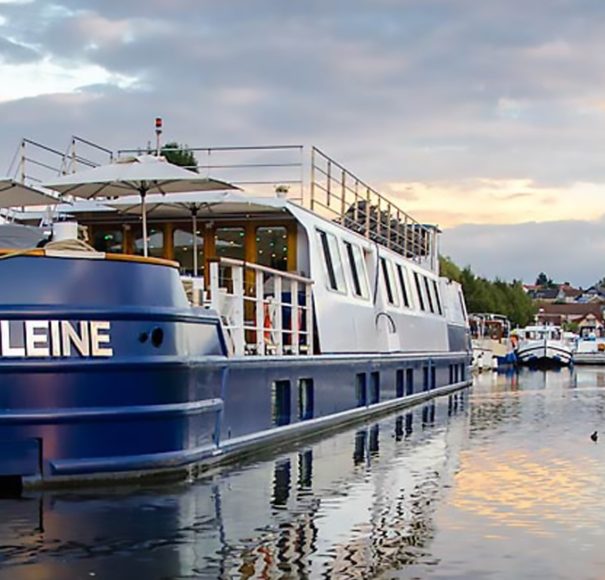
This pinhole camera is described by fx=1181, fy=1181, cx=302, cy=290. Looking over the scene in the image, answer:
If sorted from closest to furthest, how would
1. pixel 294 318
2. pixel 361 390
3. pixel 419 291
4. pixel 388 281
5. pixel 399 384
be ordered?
1. pixel 294 318
2. pixel 361 390
3. pixel 388 281
4. pixel 399 384
5. pixel 419 291

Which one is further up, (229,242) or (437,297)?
(229,242)

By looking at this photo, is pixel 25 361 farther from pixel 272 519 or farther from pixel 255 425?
pixel 255 425

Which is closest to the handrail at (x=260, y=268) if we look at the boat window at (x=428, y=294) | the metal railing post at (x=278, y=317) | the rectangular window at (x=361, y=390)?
the metal railing post at (x=278, y=317)

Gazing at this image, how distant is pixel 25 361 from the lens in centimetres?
1102

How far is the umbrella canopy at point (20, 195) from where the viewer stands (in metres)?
14.8

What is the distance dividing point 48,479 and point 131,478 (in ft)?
2.76

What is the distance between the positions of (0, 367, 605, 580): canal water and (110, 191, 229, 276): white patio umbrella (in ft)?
12.2

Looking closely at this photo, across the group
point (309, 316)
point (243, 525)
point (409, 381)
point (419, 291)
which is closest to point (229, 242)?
point (309, 316)

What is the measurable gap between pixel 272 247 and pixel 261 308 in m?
3.49

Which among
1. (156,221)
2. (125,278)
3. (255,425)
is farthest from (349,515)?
(156,221)

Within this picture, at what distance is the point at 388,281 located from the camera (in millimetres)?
23906

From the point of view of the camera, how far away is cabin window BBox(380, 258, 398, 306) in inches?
930

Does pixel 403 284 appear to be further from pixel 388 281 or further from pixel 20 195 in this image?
pixel 20 195

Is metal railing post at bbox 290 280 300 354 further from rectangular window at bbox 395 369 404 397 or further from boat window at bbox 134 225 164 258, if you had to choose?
rectangular window at bbox 395 369 404 397
